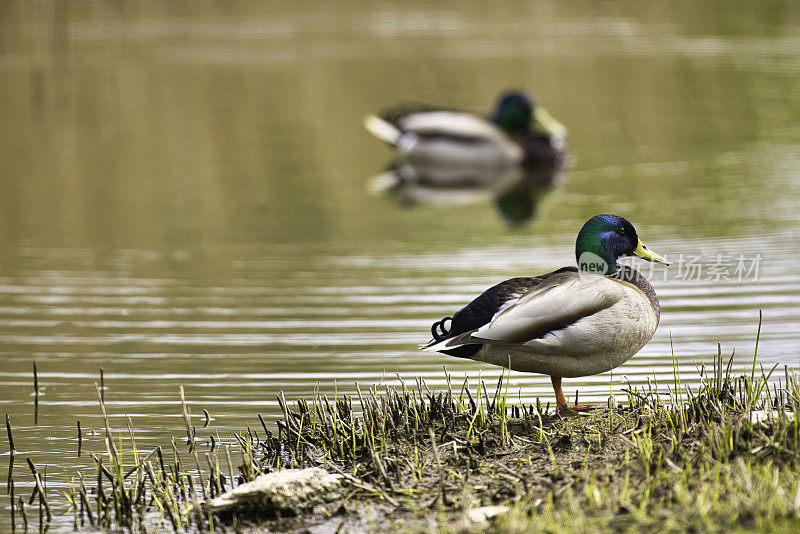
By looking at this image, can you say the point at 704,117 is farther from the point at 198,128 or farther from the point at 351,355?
the point at 351,355

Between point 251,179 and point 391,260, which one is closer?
point 391,260

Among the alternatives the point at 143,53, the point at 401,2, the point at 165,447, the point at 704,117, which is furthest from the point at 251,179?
the point at 401,2

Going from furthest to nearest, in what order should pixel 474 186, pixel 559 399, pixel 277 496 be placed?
pixel 474 186, pixel 559 399, pixel 277 496

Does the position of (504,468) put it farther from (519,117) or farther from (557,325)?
(519,117)

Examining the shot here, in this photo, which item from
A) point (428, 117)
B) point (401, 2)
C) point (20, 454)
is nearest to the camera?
point (20, 454)

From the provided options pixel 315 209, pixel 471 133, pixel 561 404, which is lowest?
pixel 561 404

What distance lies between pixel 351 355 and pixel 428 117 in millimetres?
8797

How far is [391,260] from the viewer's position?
404 inches

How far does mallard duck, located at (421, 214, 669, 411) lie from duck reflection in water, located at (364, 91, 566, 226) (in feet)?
29.9

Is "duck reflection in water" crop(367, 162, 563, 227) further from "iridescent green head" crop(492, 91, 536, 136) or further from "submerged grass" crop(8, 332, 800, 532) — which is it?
"submerged grass" crop(8, 332, 800, 532)

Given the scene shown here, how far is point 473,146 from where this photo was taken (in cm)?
1579

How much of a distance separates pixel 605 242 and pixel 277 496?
195 centimetres

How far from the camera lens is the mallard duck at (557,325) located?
16.7 ft

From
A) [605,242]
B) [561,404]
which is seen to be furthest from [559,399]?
[605,242]
